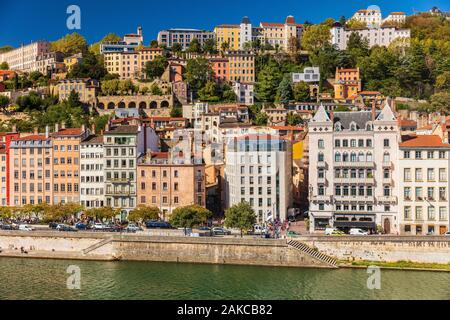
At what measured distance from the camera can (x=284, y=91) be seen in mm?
74500

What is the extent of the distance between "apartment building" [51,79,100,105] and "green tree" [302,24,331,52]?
29.8 meters

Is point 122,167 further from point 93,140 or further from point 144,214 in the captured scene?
point 144,214

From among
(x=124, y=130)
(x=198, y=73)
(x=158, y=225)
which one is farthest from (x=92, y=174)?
(x=198, y=73)

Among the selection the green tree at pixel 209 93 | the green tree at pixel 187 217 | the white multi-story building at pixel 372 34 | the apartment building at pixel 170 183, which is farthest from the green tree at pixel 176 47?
the green tree at pixel 187 217

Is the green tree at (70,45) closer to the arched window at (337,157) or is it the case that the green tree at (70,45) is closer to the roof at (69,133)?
the roof at (69,133)

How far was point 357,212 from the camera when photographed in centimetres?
3825

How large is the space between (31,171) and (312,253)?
21.5 meters

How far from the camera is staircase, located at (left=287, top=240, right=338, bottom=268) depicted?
33250 millimetres

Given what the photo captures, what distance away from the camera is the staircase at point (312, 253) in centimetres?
3325

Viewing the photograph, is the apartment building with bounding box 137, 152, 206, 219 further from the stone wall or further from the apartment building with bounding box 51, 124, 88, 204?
the stone wall
